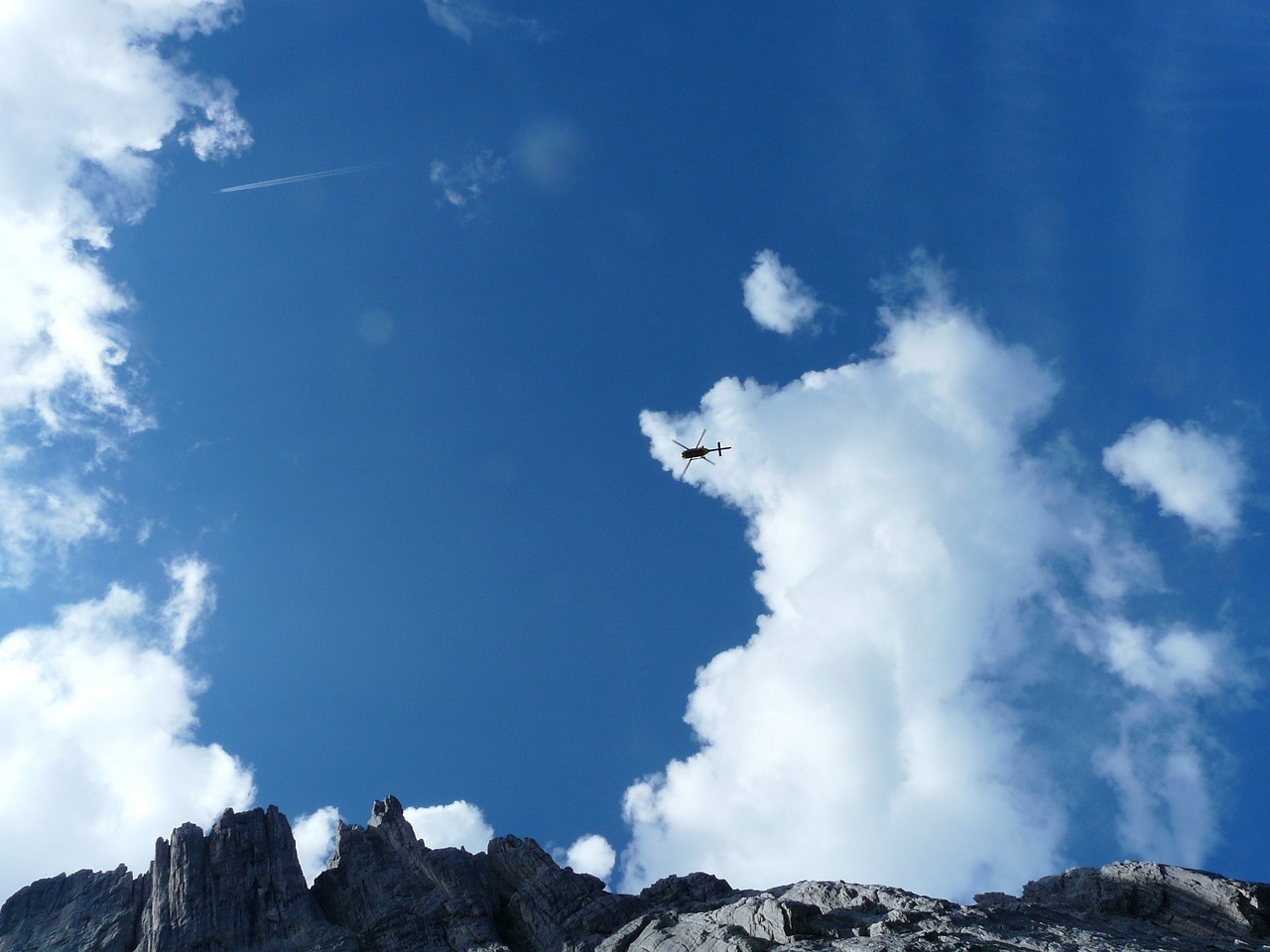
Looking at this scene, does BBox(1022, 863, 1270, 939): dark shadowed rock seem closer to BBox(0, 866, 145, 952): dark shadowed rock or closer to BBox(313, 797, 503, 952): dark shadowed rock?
BBox(313, 797, 503, 952): dark shadowed rock

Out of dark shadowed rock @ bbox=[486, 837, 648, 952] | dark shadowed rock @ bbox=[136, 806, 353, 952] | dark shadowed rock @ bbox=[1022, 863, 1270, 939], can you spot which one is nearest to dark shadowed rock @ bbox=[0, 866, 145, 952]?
dark shadowed rock @ bbox=[136, 806, 353, 952]

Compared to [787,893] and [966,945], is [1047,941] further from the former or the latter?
[787,893]

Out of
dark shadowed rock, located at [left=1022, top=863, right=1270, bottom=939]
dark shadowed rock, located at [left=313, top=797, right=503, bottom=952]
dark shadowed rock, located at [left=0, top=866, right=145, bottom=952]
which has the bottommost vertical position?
dark shadowed rock, located at [left=0, top=866, right=145, bottom=952]

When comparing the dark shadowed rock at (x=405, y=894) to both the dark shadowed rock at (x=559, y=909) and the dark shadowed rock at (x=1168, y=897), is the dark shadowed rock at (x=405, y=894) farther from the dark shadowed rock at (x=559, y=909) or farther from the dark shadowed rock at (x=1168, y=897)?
the dark shadowed rock at (x=1168, y=897)

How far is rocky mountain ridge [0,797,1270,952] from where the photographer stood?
Answer: 47.4m

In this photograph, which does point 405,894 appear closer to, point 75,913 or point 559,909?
point 559,909

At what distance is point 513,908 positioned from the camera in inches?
2462

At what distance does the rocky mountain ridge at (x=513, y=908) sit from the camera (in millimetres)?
47438

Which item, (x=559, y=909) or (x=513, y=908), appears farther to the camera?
(x=513, y=908)

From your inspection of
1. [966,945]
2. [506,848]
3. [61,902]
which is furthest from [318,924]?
[966,945]

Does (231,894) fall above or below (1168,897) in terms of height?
below

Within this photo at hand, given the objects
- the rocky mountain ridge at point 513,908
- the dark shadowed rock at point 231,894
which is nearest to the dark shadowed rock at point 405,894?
the rocky mountain ridge at point 513,908

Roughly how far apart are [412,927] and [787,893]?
28.1 meters

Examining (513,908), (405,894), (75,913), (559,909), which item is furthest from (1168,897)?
(75,913)
